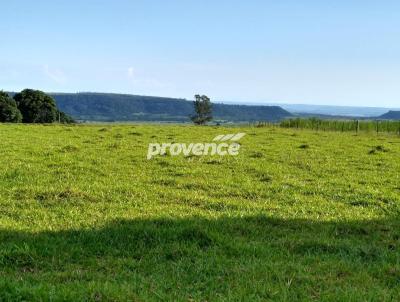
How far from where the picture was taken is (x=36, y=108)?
86812 mm

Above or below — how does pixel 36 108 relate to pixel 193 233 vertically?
above

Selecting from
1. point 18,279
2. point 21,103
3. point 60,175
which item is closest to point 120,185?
point 60,175

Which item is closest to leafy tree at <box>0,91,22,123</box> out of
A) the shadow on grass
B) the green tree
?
the green tree

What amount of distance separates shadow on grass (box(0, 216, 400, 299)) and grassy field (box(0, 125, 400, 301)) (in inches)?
0.9

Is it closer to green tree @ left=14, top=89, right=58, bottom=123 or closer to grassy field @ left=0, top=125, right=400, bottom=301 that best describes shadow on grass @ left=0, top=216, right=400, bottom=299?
grassy field @ left=0, top=125, right=400, bottom=301

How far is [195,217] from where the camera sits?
38.1 ft

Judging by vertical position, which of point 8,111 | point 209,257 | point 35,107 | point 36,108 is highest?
point 35,107

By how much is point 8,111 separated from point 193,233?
72.2 metres

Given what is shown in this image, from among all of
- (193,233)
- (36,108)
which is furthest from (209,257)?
(36,108)

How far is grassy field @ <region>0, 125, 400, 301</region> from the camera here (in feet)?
23.6

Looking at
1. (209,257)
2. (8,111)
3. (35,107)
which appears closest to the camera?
(209,257)

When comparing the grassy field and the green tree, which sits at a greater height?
the green tree

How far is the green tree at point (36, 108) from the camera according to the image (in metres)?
86.2

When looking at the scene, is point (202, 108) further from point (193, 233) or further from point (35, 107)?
point (193, 233)
